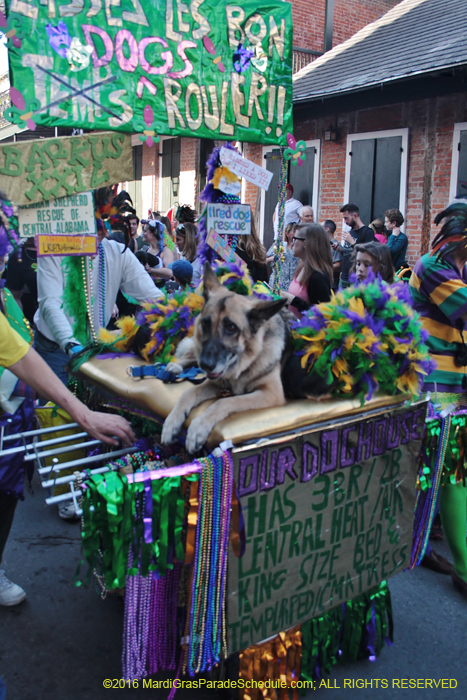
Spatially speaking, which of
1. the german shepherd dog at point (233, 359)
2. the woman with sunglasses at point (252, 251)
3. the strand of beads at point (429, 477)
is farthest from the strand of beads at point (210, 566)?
the woman with sunglasses at point (252, 251)

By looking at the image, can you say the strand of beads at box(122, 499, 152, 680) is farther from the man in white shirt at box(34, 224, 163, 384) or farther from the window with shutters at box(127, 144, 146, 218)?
the window with shutters at box(127, 144, 146, 218)

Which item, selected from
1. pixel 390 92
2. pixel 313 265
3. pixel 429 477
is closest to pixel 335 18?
pixel 390 92

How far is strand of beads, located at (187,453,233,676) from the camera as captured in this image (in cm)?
194

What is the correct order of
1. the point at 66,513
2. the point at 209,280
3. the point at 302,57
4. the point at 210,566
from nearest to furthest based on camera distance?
1. the point at 210,566
2. the point at 209,280
3. the point at 66,513
4. the point at 302,57

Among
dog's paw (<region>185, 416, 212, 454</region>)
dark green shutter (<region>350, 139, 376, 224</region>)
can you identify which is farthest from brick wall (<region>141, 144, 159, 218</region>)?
dog's paw (<region>185, 416, 212, 454</region>)

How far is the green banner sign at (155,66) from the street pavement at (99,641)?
8.58 ft

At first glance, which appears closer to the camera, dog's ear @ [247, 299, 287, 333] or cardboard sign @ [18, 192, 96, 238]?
dog's ear @ [247, 299, 287, 333]

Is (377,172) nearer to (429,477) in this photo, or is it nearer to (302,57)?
(302,57)

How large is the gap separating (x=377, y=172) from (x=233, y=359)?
934cm

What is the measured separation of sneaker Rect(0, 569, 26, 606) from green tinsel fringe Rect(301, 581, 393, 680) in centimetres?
159

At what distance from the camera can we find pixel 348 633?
2.62 meters

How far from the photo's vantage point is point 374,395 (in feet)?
7.75

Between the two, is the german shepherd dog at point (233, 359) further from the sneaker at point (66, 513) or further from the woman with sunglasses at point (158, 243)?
the woman with sunglasses at point (158, 243)

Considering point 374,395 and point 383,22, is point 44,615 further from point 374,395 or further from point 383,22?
point 383,22
